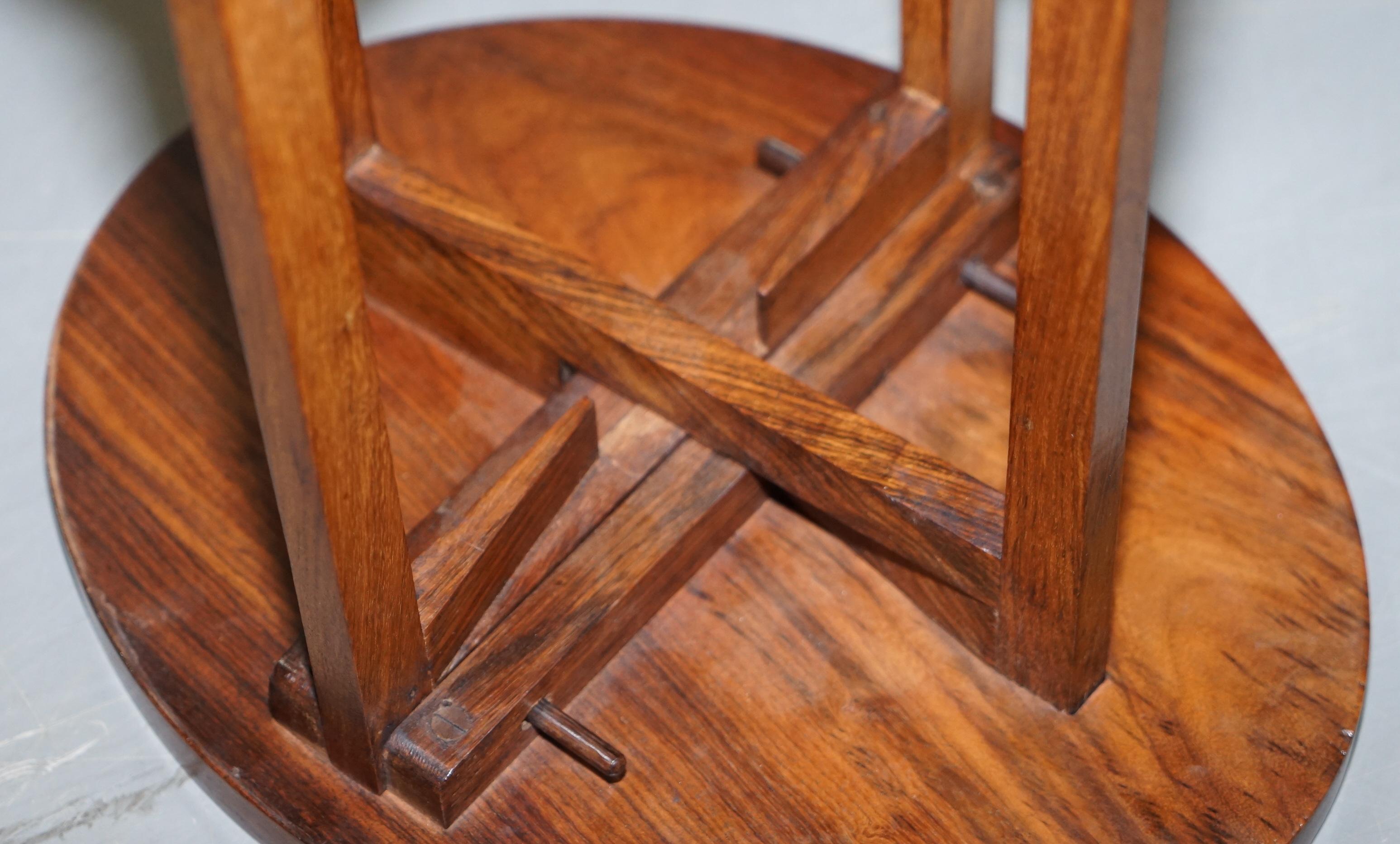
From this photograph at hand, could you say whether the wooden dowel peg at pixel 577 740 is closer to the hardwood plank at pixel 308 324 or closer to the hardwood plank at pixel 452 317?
the hardwood plank at pixel 308 324

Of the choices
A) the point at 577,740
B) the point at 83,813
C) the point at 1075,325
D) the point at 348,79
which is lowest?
the point at 83,813

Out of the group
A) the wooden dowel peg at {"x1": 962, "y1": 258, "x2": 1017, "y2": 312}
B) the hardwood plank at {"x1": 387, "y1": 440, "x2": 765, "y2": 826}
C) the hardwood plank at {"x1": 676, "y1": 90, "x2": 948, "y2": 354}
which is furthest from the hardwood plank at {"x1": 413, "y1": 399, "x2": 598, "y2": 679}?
the wooden dowel peg at {"x1": 962, "y1": 258, "x2": 1017, "y2": 312}

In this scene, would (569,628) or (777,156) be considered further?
(777,156)

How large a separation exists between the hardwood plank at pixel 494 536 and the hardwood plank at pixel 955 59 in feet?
0.96

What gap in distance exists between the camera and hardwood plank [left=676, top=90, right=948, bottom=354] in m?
1.11

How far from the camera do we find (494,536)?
0.97 m

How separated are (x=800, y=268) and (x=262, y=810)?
403 mm

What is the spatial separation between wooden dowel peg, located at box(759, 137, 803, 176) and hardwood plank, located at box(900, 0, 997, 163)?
0.35 ft

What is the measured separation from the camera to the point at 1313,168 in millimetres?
1370

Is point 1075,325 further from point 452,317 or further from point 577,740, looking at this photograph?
point 452,317

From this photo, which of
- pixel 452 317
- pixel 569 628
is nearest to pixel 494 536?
pixel 569 628

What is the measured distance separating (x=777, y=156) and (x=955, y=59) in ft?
0.55


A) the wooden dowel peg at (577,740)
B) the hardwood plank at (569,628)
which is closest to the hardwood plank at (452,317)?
the hardwood plank at (569,628)

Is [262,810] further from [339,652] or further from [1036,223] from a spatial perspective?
[1036,223]
